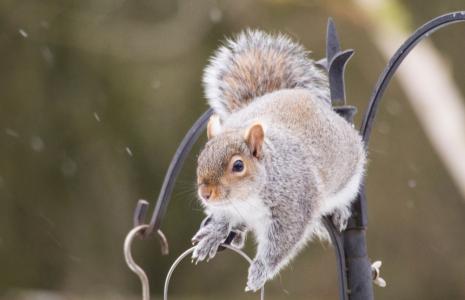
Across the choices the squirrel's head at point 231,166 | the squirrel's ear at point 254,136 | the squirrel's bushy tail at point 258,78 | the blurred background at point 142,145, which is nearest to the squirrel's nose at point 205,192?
the squirrel's head at point 231,166

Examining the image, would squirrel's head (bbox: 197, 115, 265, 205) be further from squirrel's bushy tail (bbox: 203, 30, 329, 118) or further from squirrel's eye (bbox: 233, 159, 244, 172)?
squirrel's bushy tail (bbox: 203, 30, 329, 118)

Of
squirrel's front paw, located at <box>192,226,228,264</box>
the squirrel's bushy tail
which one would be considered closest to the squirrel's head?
squirrel's front paw, located at <box>192,226,228,264</box>

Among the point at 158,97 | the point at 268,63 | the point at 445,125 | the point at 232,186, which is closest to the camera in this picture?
the point at 232,186

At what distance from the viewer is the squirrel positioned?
3.92 ft

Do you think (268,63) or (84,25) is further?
(84,25)

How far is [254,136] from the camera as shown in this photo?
3.95ft

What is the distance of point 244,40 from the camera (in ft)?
5.11

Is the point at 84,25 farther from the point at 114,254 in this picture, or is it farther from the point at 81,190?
the point at 114,254

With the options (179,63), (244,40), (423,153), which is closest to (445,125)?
(423,153)

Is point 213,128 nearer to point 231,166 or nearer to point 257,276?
point 231,166

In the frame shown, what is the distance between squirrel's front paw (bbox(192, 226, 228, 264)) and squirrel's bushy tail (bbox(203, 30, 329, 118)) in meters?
0.29

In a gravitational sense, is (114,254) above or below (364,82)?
below

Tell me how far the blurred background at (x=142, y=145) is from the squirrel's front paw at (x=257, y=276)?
2.59 metres

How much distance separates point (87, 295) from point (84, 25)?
1.30m
